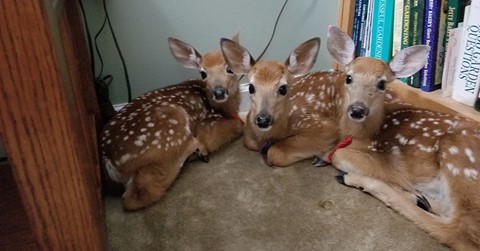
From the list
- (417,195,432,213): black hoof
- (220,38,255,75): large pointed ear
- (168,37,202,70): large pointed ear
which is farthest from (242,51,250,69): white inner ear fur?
(417,195,432,213): black hoof

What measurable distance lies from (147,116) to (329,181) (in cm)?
83

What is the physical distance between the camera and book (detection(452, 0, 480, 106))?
71.2 inches

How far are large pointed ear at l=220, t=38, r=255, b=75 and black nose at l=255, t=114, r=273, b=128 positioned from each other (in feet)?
0.83

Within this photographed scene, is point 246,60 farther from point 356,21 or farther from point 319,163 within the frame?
point 356,21

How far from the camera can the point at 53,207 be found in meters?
0.78

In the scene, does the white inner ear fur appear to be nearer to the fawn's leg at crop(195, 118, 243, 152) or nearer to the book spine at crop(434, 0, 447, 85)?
the fawn's leg at crop(195, 118, 243, 152)

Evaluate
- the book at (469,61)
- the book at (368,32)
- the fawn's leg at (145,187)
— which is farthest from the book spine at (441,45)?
the fawn's leg at (145,187)

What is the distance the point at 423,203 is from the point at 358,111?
44 cm

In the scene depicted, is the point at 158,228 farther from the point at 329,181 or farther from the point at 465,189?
the point at 465,189

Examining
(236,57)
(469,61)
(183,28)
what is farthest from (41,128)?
(469,61)

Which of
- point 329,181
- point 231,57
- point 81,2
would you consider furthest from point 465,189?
point 81,2

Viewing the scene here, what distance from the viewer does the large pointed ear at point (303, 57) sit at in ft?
5.88

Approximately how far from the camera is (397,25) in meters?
2.12

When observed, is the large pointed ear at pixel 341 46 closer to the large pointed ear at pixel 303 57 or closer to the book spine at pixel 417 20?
the large pointed ear at pixel 303 57
